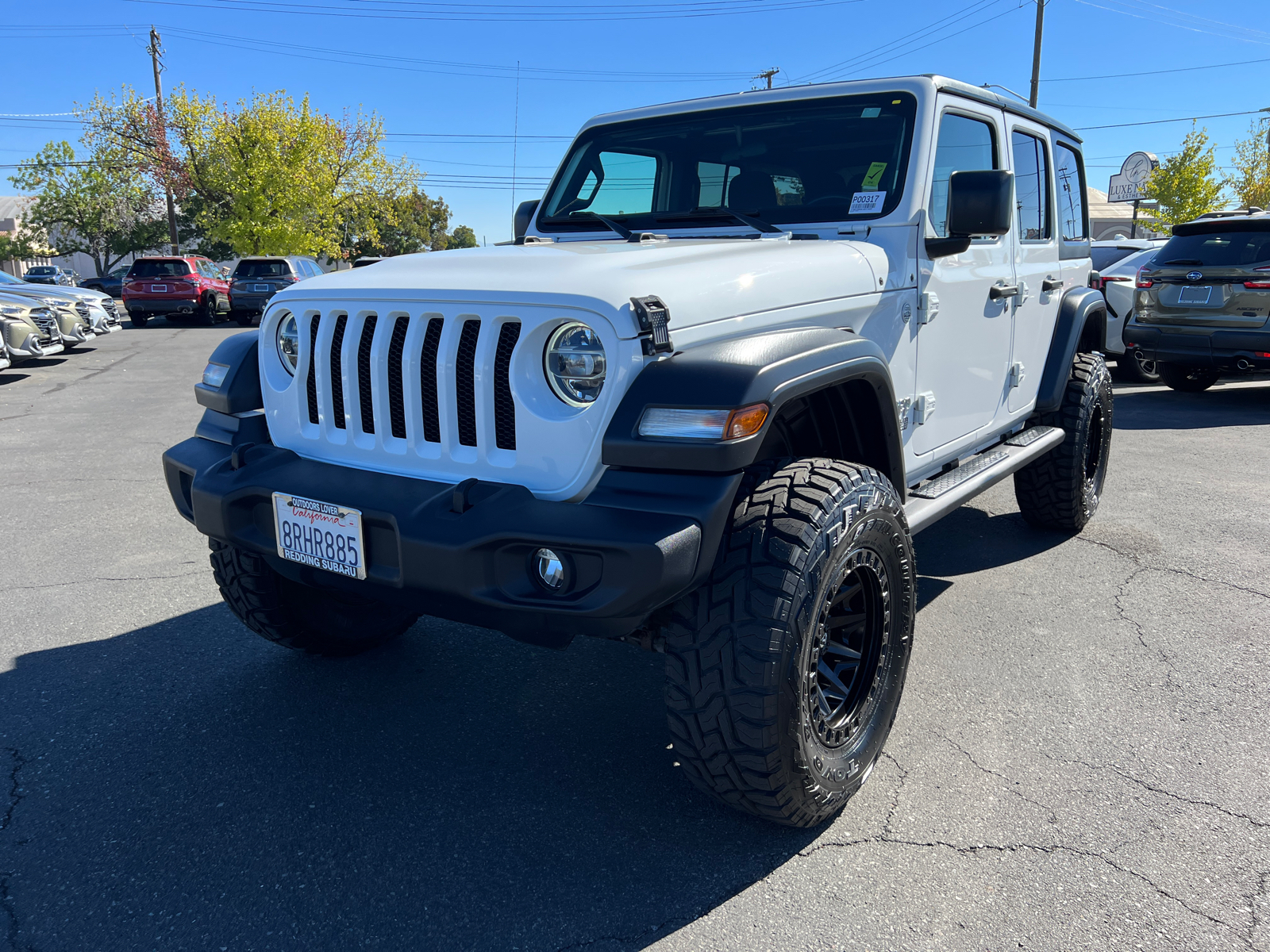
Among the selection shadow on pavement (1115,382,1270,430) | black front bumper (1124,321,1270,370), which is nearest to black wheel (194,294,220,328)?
shadow on pavement (1115,382,1270,430)

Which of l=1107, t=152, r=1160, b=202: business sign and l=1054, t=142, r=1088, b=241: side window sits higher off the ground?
l=1107, t=152, r=1160, b=202: business sign

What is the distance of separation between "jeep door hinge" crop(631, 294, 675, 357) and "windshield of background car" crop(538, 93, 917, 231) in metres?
1.33

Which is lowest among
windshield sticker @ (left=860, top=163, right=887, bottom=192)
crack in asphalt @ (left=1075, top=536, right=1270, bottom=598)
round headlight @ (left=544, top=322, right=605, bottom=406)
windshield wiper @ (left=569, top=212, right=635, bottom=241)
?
crack in asphalt @ (left=1075, top=536, right=1270, bottom=598)

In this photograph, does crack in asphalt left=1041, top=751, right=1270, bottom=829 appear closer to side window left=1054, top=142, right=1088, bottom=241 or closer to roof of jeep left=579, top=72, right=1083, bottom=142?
roof of jeep left=579, top=72, right=1083, bottom=142

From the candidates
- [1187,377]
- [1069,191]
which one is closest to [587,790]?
[1069,191]

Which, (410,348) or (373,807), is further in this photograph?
(373,807)

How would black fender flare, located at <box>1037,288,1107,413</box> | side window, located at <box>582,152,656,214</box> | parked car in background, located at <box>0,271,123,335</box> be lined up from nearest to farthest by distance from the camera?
1. side window, located at <box>582,152,656,214</box>
2. black fender flare, located at <box>1037,288,1107,413</box>
3. parked car in background, located at <box>0,271,123,335</box>

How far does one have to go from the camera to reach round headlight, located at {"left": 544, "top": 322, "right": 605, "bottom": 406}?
2.25 metres

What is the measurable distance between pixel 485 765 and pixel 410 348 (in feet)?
4.26

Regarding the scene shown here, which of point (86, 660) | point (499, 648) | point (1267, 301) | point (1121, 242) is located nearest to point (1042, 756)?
point (499, 648)

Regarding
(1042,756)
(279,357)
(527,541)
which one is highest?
(279,357)

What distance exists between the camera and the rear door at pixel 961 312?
3363mm

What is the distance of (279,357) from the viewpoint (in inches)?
114

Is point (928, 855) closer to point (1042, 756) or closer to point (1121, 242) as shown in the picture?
point (1042, 756)
